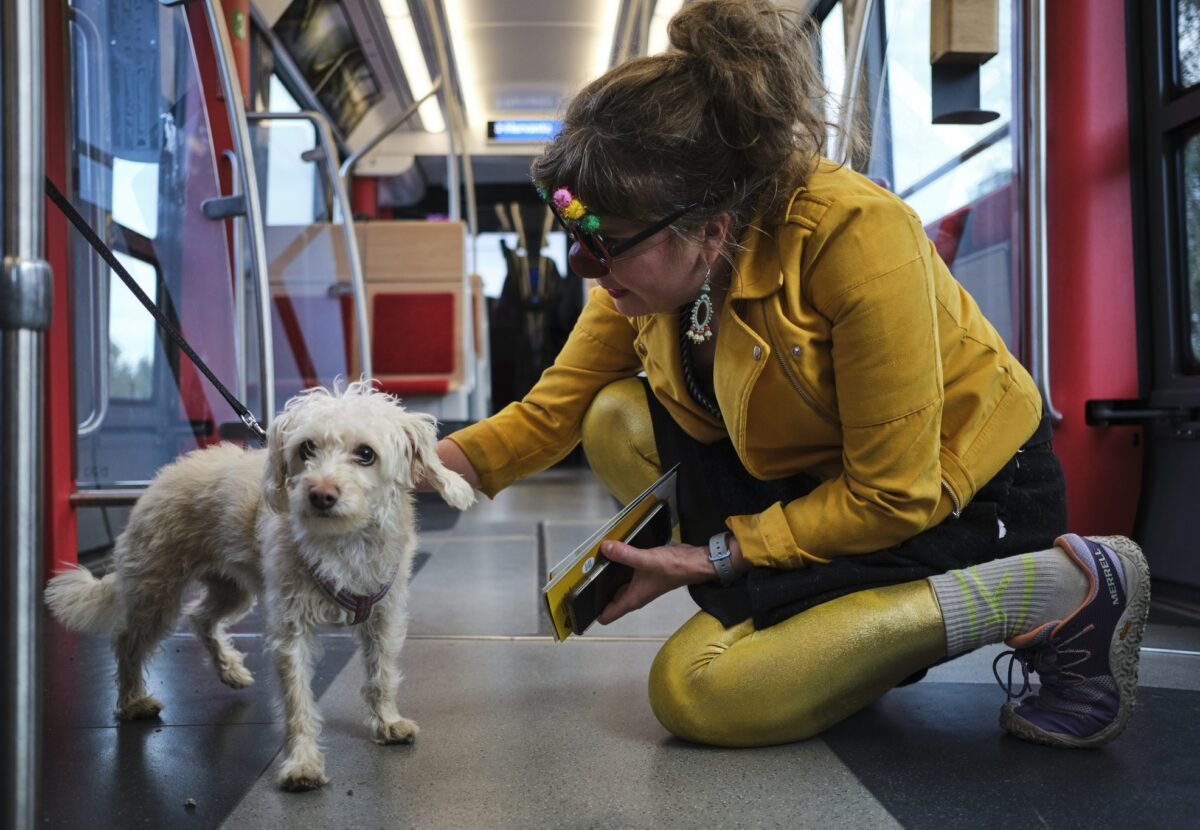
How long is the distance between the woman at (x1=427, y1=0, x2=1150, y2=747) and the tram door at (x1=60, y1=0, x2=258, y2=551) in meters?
2.03

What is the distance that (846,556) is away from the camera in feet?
5.25

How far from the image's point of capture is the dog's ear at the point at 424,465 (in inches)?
65.0

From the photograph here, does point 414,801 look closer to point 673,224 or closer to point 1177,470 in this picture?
point 673,224

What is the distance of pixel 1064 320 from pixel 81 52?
2.89m

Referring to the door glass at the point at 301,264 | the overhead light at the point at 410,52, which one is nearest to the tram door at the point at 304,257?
the door glass at the point at 301,264

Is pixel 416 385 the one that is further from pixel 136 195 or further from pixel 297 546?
pixel 297 546

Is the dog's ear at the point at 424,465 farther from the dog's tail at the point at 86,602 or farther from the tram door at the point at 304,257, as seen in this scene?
the tram door at the point at 304,257

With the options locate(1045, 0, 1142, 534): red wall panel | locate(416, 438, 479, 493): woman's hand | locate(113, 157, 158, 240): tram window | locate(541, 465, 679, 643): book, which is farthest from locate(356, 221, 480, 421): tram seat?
locate(541, 465, 679, 643): book

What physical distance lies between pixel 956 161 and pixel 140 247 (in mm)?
2617

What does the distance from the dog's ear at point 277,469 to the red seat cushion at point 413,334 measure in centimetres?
459

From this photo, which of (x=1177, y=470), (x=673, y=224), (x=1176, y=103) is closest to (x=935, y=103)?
(x=1176, y=103)

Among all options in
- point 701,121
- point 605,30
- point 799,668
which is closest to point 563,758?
point 799,668

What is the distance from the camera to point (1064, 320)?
289cm

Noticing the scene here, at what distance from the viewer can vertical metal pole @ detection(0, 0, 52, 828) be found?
717mm
